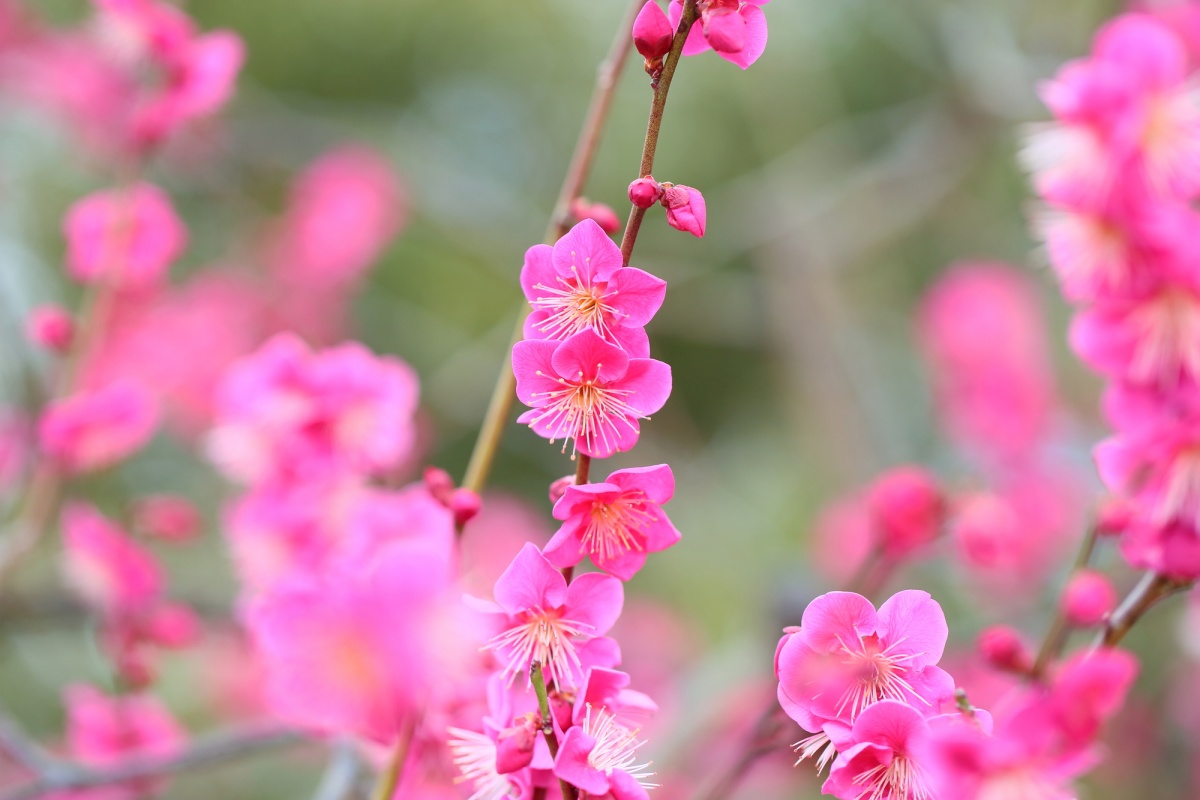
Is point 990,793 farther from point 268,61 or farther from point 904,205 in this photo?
point 268,61

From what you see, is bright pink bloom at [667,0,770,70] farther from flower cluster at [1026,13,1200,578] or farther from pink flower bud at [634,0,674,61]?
flower cluster at [1026,13,1200,578]

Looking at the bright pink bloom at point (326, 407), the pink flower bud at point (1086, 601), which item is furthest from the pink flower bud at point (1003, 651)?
the bright pink bloom at point (326, 407)

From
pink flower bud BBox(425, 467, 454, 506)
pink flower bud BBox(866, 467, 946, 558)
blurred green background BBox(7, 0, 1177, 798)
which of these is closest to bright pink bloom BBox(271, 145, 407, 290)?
blurred green background BBox(7, 0, 1177, 798)

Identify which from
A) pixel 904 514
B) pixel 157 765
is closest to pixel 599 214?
pixel 904 514

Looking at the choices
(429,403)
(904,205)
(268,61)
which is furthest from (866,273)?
(268,61)

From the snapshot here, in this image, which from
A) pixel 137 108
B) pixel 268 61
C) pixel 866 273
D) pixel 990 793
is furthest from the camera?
pixel 268 61

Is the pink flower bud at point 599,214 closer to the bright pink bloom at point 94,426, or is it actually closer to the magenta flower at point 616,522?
the magenta flower at point 616,522
